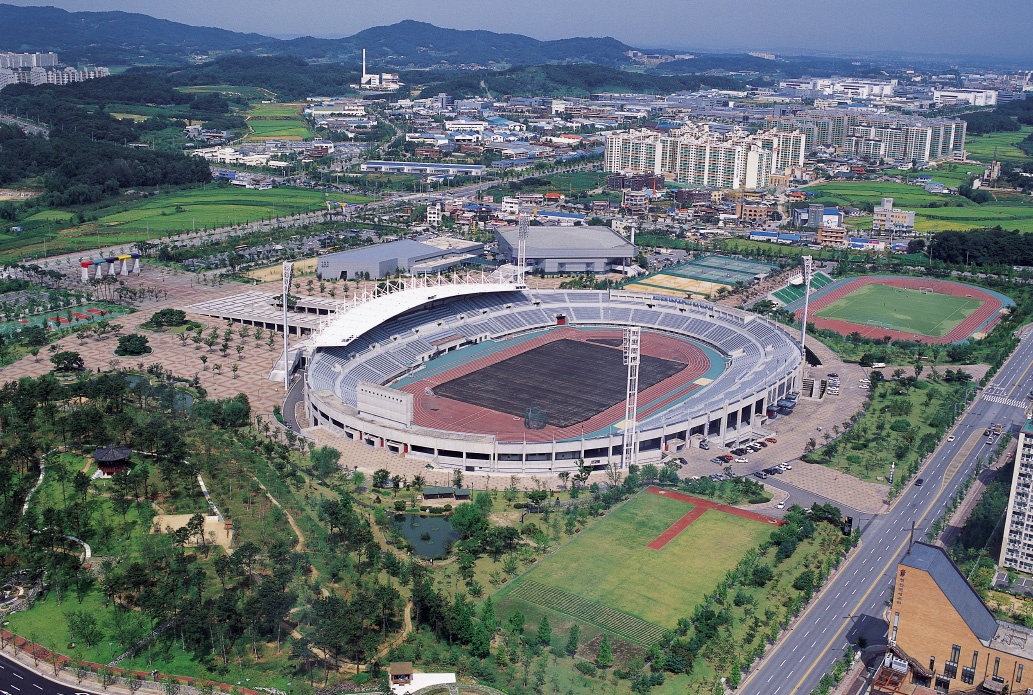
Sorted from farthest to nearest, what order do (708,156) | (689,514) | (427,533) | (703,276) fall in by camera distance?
(708,156), (703,276), (689,514), (427,533)

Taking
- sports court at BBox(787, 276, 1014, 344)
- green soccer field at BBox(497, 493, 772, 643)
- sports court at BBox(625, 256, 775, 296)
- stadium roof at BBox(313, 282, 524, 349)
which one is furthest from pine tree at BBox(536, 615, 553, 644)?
sports court at BBox(625, 256, 775, 296)

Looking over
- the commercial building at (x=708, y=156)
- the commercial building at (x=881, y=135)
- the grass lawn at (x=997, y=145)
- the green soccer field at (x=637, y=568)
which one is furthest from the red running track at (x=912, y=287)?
the grass lawn at (x=997, y=145)

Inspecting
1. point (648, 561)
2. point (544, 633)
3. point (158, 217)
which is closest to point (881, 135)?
point (158, 217)

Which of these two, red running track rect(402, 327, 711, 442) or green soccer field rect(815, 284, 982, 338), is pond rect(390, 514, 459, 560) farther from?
green soccer field rect(815, 284, 982, 338)

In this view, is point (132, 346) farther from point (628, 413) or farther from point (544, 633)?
point (544, 633)

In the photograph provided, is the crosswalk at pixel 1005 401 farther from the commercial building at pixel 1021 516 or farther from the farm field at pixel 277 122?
the farm field at pixel 277 122
